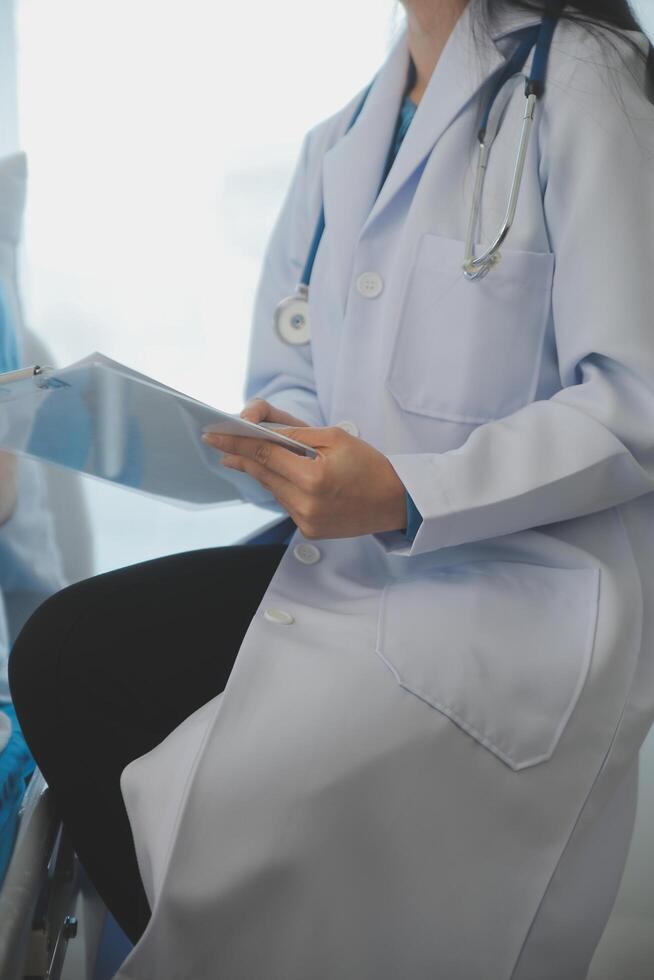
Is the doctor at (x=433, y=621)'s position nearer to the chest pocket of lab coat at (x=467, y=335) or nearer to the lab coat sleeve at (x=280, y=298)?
the chest pocket of lab coat at (x=467, y=335)

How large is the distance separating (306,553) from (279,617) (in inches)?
4.8

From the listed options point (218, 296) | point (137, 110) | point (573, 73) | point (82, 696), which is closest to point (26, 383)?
point (82, 696)

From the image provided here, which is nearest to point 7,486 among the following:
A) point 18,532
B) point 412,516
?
point 18,532

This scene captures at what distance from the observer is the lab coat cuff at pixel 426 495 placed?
0.72 m

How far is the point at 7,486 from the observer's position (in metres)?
1.18

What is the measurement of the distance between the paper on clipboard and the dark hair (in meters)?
0.51

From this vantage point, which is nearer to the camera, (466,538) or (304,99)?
(466,538)

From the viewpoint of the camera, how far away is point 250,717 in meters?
0.68

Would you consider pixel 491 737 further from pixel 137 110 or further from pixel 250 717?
pixel 137 110

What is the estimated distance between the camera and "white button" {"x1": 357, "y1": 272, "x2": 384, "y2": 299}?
0.89 metres

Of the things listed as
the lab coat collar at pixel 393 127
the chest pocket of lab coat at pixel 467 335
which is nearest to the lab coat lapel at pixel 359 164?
the lab coat collar at pixel 393 127

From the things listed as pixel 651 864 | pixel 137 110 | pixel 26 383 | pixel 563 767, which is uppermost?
pixel 137 110

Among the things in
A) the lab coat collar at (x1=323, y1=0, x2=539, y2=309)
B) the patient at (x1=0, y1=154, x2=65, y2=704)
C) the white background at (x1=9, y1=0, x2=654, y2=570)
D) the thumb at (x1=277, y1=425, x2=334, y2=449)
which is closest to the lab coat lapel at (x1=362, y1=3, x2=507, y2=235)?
the lab coat collar at (x1=323, y1=0, x2=539, y2=309)

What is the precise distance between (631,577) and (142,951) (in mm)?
493
